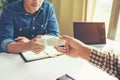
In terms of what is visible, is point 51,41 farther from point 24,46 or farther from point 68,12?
point 68,12

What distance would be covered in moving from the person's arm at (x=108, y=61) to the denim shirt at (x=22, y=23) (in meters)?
0.71

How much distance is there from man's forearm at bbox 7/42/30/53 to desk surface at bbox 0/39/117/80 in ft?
0.12

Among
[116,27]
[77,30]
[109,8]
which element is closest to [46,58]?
[77,30]

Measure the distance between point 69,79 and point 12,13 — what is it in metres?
0.84

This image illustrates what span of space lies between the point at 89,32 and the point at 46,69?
65 cm

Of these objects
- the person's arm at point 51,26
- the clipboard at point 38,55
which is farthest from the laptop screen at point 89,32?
the clipboard at point 38,55

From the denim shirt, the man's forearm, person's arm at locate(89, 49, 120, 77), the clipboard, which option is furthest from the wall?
person's arm at locate(89, 49, 120, 77)

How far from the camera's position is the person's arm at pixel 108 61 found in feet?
3.15

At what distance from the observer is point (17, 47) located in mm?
1354

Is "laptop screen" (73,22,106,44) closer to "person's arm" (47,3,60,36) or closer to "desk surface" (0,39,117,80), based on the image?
"person's arm" (47,3,60,36)

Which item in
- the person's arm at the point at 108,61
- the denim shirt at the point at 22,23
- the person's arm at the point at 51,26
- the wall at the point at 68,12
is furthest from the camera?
the wall at the point at 68,12

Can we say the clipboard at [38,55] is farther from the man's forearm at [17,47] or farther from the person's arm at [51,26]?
the person's arm at [51,26]

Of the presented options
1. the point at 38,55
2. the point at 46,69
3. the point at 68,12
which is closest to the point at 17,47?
the point at 38,55

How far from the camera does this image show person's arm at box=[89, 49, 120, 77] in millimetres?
960
